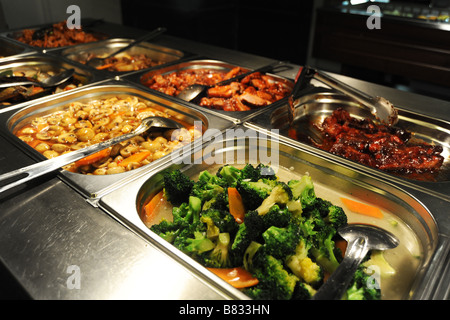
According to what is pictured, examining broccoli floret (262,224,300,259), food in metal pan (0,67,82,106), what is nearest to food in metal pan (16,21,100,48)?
food in metal pan (0,67,82,106)

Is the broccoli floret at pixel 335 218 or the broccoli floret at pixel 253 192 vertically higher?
the broccoli floret at pixel 253 192

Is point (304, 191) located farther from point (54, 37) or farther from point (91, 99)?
point (54, 37)

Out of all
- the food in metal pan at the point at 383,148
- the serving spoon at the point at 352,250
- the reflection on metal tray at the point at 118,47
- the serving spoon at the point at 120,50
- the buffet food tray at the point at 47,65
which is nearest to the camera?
the serving spoon at the point at 352,250

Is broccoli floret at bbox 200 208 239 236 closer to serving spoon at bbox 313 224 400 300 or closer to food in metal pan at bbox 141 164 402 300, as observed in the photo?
food in metal pan at bbox 141 164 402 300

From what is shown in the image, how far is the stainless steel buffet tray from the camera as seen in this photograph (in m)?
1.50

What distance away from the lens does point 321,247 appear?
4.13 ft

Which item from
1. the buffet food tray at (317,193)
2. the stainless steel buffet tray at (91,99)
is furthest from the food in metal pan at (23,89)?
the buffet food tray at (317,193)

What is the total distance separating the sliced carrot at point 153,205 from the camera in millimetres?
1547

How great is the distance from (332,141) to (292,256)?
121cm

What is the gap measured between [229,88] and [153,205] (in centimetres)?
133

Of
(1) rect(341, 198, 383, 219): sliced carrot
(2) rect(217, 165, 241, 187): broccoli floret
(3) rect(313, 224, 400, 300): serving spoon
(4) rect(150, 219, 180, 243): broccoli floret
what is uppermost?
(2) rect(217, 165, 241, 187): broccoli floret

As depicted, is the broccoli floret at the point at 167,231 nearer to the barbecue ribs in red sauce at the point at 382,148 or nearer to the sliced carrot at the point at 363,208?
the sliced carrot at the point at 363,208

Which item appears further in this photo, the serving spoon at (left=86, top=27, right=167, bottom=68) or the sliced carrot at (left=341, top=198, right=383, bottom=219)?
the serving spoon at (left=86, top=27, right=167, bottom=68)

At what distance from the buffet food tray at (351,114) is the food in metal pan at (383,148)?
2.8 inches
